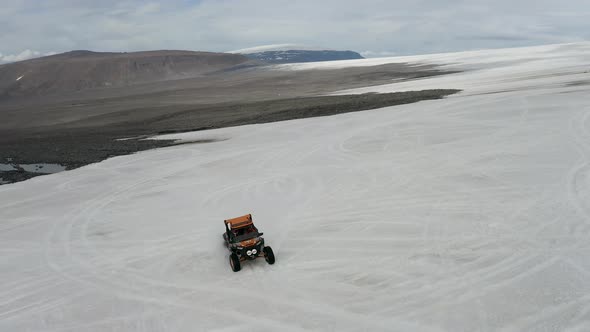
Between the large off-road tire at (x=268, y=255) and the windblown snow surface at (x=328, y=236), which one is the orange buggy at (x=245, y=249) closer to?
the large off-road tire at (x=268, y=255)

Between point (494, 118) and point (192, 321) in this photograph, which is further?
point (494, 118)

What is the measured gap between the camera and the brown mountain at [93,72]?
91.4 meters

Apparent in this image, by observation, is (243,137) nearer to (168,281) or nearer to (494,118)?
(494,118)

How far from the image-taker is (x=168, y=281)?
32.5 feet

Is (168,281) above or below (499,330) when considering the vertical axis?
above

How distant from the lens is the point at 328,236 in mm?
11562

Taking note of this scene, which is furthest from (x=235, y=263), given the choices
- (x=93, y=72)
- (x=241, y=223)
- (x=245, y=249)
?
(x=93, y=72)

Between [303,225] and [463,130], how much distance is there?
12.5 m

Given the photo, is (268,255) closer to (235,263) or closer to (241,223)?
(235,263)

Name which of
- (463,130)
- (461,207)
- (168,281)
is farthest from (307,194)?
(463,130)

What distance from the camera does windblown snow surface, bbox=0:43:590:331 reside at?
325 inches

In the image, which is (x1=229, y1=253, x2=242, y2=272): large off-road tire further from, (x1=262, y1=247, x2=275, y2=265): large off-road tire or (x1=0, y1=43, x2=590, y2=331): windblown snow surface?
(x1=262, y1=247, x2=275, y2=265): large off-road tire

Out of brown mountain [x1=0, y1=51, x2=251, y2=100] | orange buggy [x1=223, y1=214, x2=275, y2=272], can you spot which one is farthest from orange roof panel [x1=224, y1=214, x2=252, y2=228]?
brown mountain [x1=0, y1=51, x2=251, y2=100]

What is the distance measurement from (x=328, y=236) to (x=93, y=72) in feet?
348
